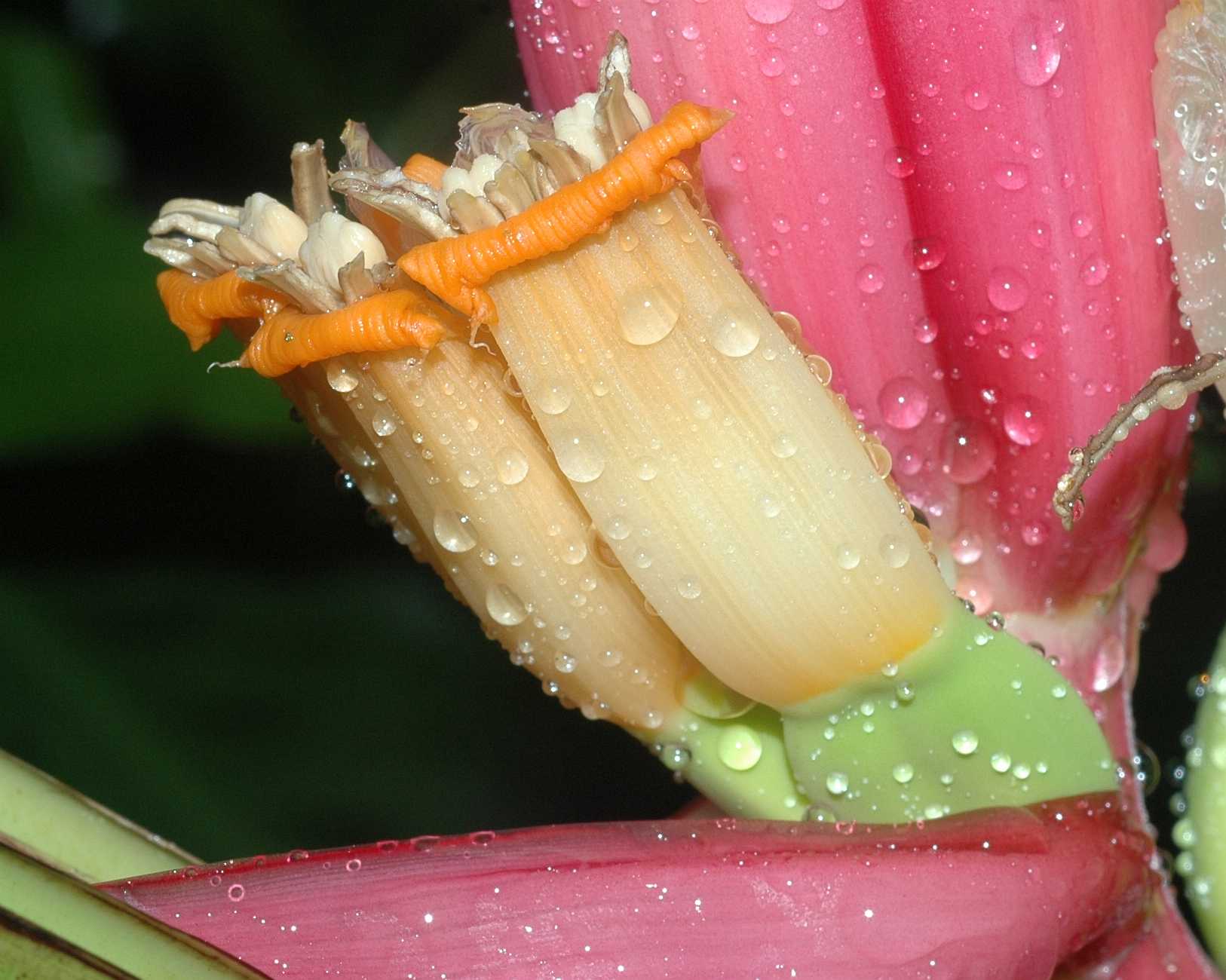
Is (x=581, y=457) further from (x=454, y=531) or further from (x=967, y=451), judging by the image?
(x=967, y=451)

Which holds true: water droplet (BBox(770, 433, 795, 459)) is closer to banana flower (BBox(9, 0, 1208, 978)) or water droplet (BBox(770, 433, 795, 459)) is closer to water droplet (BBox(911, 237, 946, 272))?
banana flower (BBox(9, 0, 1208, 978))

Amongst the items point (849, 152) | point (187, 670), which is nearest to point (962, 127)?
point (849, 152)

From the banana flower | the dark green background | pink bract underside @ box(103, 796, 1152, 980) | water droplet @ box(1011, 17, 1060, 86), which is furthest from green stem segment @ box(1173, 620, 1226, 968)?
the dark green background

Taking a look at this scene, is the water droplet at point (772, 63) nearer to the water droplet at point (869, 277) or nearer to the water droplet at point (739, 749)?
the water droplet at point (869, 277)

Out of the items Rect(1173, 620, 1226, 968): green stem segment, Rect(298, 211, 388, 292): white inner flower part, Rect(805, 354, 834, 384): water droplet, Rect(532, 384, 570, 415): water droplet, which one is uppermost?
Rect(298, 211, 388, 292): white inner flower part

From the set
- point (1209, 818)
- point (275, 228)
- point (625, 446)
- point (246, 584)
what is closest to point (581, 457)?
point (625, 446)

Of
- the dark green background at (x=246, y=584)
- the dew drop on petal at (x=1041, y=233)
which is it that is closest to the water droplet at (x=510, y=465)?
the dew drop on petal at (x=1041, y=233)
